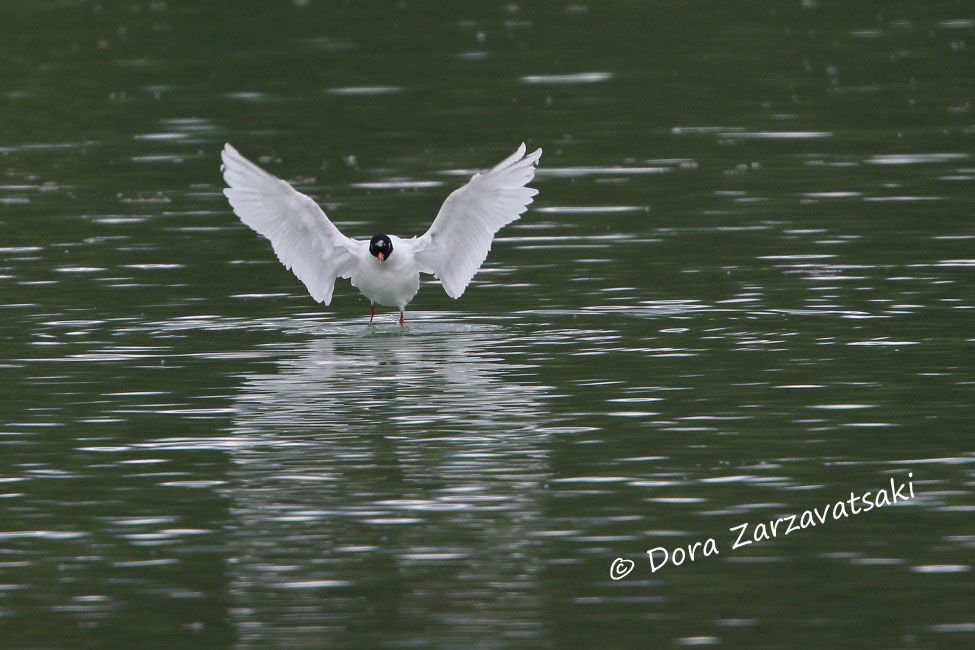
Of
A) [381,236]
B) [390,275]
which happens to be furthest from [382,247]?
[390,275]

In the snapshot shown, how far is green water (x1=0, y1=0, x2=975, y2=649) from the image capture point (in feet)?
40.3

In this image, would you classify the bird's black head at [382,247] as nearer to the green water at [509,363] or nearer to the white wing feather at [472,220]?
the white wing feather at [472,220]

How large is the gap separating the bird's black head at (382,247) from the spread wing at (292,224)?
0.45 metres

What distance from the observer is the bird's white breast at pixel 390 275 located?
20.5 metres

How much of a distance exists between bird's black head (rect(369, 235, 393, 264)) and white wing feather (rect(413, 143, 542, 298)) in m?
0.39

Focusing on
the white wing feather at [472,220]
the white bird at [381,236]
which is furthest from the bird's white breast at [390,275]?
the white wing feather at [472,220]

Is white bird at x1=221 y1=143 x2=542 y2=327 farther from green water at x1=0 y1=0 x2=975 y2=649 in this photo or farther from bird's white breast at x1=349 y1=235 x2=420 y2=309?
green water at x1=0 y1=0 x2=975 y2=649

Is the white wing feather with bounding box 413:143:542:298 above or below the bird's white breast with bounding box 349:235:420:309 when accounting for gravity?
above

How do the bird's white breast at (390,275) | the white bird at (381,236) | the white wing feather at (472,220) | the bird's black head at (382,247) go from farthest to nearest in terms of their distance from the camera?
the bird's white breast at (390,275) → the bird's black head at (382,247) → the white bird at (381,236) → the white wing feather at (472,220)

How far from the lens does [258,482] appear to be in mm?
14711

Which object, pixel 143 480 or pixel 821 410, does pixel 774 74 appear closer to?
pixel 821 410

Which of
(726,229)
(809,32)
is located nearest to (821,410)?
(726,229)

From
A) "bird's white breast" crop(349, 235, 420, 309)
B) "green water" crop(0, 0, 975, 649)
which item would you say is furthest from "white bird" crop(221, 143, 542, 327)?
"green water" crop(0, 0, 975, 649)

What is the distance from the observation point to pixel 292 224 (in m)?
20.8
